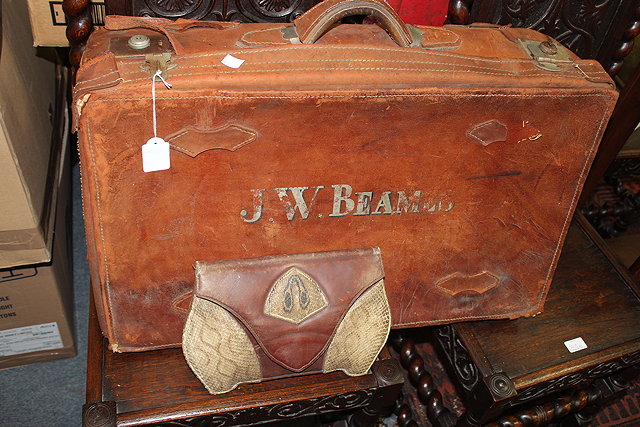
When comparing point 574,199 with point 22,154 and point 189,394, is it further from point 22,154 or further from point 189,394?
point 22,154

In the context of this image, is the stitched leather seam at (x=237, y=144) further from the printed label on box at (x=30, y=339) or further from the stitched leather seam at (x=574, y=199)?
the printed label on box at (x=30, y=339)

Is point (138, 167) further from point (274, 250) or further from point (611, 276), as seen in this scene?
point (611, 276)

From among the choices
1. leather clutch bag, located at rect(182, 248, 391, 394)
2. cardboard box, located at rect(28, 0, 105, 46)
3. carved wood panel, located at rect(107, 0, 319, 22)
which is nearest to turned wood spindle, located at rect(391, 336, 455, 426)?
leather clutch bag, located at rect(182, 248, 391, 394)

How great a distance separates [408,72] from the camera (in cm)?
89

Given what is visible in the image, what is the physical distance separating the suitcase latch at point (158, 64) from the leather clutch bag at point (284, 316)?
0.28 meters

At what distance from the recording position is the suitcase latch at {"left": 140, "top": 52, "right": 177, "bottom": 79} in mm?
817

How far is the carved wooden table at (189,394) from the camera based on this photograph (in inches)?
36.6

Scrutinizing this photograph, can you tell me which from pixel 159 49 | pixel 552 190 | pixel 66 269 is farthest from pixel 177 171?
pixel 66 269

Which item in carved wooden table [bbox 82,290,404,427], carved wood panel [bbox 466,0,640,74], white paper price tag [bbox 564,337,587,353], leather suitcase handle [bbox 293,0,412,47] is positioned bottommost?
carved wooden table [bbox 82,290,404,427]

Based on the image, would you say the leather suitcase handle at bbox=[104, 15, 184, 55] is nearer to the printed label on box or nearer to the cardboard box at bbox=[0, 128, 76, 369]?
the cardboard box at bbox=[0, 128, 76, 369]

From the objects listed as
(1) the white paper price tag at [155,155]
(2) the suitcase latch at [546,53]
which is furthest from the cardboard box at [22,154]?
(2) the suitcase latch at [546,53]

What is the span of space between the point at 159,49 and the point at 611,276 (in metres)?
0.98

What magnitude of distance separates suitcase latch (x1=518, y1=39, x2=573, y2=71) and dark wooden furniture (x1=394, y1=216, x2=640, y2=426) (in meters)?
0.46

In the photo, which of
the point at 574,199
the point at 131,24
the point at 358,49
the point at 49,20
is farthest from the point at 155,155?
the point at 574,199
